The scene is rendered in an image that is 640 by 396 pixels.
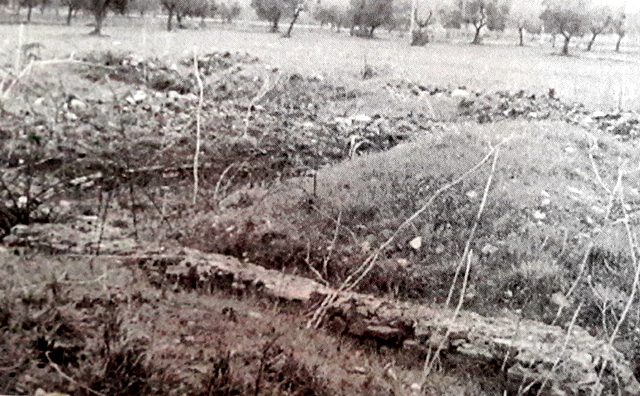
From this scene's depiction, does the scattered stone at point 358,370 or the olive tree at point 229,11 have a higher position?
the olive tree at point 229,11

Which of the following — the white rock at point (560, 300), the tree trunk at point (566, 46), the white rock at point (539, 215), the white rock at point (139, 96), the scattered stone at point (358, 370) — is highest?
the tree trunk at point (566, 46)

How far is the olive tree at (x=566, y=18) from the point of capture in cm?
210

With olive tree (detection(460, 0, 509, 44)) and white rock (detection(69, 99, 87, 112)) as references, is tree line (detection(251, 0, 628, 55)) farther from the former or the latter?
white rock (detection(69, 99, 87, 112))

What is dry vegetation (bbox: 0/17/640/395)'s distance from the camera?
2.00 meters

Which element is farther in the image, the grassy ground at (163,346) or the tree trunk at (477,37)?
the tree trunk at (477,37)

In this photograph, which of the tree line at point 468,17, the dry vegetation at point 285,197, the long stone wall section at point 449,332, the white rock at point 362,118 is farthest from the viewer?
the white rock at point 362,118

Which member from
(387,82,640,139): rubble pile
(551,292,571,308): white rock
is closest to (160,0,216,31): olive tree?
(387,82,640,139): rubble pile

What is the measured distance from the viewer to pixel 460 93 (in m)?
2.18

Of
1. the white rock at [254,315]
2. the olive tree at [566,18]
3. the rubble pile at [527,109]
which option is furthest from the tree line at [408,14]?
the white rock at [254,315]

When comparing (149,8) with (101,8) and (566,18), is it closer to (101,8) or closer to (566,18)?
(101,8)

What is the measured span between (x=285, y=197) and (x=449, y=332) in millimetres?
612

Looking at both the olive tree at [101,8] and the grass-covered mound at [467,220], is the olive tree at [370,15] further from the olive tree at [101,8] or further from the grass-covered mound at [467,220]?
the olive tree at [101,8]

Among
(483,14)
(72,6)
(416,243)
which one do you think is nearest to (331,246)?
(416,243)

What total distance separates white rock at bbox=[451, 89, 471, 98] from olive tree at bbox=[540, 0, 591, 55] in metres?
0.29
